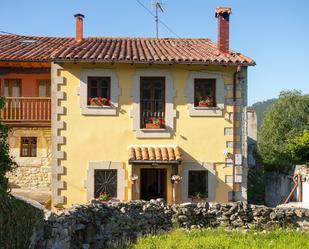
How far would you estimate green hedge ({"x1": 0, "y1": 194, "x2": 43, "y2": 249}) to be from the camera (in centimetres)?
782

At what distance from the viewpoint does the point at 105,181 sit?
57.9 feet

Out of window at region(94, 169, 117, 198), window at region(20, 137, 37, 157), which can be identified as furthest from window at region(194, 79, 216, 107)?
window at region(20, 137, 37, 157)

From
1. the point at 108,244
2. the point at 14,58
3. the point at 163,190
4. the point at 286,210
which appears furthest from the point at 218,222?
the point at 14,58

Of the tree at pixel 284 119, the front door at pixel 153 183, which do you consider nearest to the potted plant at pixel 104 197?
the front door at pixel 153 183

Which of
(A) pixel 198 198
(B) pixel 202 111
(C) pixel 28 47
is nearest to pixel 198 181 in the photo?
(A) pixel 198 198

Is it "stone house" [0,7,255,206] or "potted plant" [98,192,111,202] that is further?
"stone house" [0,7,255,206]

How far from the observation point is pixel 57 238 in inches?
404

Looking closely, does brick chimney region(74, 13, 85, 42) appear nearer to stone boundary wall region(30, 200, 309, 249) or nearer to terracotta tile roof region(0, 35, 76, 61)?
terracotta tile roof region(0, 35, 76, 61)

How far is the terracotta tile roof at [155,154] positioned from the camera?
17.0 metres

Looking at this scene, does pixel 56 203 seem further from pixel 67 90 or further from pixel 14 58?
pixel 14 58

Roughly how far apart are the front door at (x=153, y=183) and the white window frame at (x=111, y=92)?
113 inches

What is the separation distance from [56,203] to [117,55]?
19.0 feet

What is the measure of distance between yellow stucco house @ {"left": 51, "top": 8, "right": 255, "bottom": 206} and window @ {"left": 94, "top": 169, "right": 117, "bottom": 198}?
1.4 inches

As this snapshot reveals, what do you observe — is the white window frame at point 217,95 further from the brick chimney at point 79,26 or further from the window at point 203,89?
the brick chimney at point 79,26
